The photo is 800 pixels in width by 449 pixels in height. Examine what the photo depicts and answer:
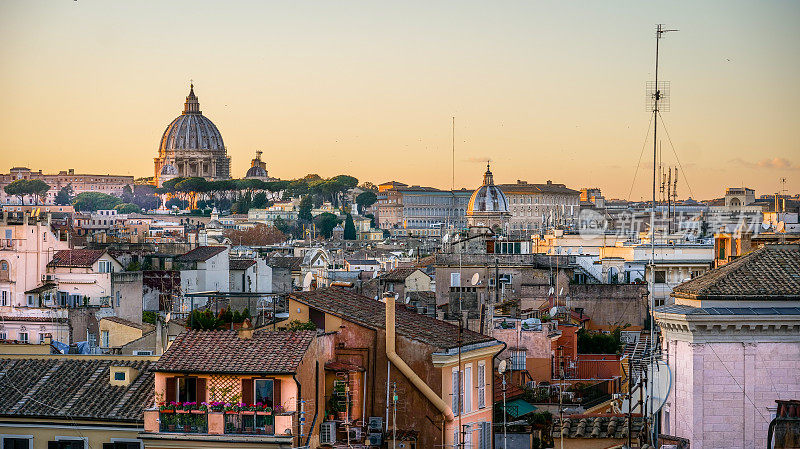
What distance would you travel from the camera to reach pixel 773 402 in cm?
1223

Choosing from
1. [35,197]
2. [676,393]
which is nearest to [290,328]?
[676,393]

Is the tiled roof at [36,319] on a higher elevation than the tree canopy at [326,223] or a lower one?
higher

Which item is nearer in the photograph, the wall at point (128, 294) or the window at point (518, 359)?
the window at point (518, 359)

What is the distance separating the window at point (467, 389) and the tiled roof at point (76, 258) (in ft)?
45.2

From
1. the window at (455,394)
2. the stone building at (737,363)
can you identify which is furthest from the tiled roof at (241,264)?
the stone building at (737,363)

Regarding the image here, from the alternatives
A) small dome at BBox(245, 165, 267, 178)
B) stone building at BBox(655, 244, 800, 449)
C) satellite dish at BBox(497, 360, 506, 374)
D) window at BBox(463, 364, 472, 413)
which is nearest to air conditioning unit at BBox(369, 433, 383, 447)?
window at BBox(463, 364, 472, 413)

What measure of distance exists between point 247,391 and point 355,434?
1178 mm

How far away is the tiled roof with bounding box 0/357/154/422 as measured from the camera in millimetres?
12266

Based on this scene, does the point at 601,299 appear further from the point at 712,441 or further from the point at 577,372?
the point at 712,441

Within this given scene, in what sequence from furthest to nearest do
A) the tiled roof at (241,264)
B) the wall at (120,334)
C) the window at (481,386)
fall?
the tiled roof at (241,264) → the wall at (120,334) → the window at (481,386)

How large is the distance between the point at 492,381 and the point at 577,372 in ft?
13.5

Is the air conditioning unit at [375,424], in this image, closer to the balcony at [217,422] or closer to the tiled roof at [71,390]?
the balcony at [217,422]

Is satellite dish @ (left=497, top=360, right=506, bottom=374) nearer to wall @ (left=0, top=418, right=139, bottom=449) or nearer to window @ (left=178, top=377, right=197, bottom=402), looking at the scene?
wall @ (left=0, top=418, right=139, bottom=449)

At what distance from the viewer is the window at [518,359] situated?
1648 centimetres
